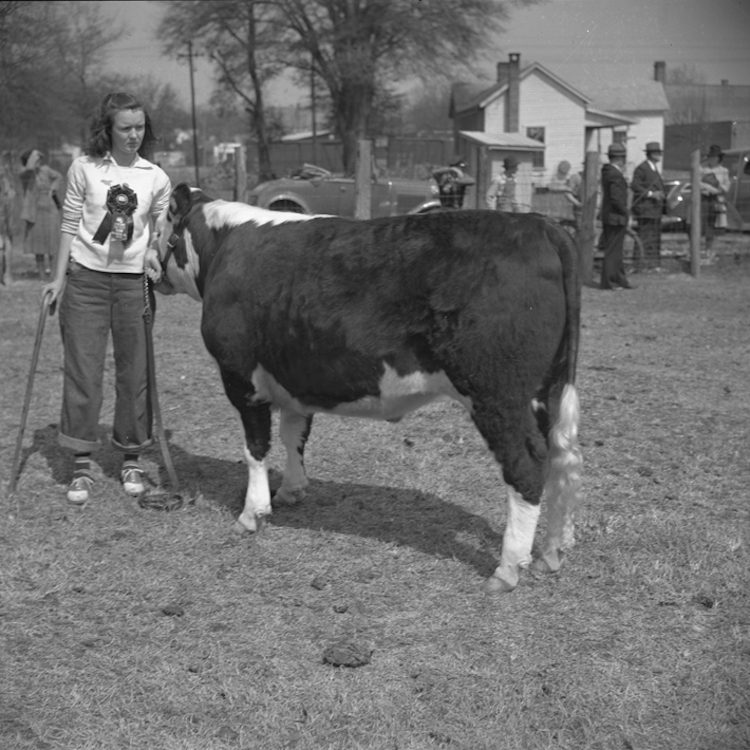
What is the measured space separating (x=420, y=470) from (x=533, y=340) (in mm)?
2071

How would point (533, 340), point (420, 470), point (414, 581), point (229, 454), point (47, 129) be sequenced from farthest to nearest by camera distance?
point (47, 129) → point (229, 454) → point (420, 470) → point (414, 581) → point (533, 340)

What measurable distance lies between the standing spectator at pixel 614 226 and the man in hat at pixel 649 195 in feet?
3.78

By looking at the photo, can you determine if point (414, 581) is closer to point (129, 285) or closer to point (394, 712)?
point (394, 712)

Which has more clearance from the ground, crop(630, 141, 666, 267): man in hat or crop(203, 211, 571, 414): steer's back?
crop(630, 141, 666, 267): man in hat

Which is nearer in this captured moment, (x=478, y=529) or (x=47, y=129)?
(x=478, y=529)

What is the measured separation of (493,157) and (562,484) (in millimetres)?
31173

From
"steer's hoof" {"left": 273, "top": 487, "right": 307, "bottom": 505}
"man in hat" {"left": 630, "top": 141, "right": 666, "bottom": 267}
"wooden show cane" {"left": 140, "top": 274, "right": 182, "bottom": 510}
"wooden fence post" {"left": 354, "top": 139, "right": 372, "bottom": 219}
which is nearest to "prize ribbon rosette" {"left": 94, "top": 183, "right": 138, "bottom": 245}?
"wooden show cane" {"left": 140, "top": 274, "right": 182, "bottom": 510}

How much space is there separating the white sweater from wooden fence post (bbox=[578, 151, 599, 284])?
1069 centimetres

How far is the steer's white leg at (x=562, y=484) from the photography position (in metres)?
4.38

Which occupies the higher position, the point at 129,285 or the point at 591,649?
the point at 129,285

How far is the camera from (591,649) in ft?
12.4

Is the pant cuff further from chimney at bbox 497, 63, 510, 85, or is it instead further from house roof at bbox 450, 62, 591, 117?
chimney at bbox 497, 63, 510, 85

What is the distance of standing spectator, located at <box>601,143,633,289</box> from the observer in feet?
46.8

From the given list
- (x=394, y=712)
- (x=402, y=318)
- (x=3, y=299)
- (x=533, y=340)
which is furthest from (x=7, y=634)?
(x=3, y=299)
